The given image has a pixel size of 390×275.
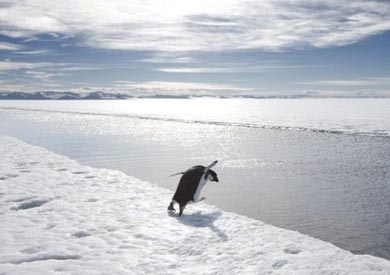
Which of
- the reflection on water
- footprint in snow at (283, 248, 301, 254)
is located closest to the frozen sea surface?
the reflection on water

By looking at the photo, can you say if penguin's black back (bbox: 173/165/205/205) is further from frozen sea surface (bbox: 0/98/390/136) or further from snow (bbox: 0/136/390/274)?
frozen sea surface (bbox: 0/98/390/136)

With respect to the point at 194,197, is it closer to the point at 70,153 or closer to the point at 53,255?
the point at 53,255

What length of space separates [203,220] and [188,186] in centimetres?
114

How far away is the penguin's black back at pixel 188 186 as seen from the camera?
31.4 feet

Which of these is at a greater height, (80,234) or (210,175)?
(210,175)

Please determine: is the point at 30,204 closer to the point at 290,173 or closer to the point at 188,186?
the point at 188,186

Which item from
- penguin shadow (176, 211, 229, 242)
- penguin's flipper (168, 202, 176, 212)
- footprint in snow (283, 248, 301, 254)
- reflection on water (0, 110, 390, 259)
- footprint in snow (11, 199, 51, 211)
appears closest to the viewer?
footprint in snow (283, 248, 301, 254)

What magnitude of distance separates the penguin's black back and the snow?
1.17 ft

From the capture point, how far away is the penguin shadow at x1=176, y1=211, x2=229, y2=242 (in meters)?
8.15

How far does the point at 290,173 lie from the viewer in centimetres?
1502

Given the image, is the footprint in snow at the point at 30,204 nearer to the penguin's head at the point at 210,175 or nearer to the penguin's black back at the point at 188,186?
the penguin's black back at the point at 188,186

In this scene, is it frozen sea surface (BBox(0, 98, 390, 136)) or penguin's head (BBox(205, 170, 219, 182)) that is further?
frozen sea surface (BBox(0, 98, 390, 136))

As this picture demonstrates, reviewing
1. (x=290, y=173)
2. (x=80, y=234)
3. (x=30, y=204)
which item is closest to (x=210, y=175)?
(x=80, y=234)

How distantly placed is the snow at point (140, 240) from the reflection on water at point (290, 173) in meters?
0.96
